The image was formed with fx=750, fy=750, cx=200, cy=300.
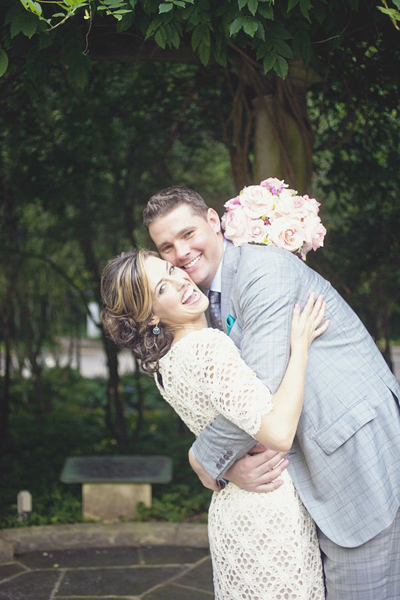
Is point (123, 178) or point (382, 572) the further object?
point (123, 178)

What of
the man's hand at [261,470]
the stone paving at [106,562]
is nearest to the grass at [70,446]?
the stone paving at [106,562]

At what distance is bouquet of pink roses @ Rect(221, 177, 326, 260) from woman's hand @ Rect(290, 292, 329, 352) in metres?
0.24

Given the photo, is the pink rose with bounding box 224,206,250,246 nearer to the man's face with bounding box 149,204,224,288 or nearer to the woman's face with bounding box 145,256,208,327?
the man's face with bounding box 149,204,224,288

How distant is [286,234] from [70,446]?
5.04 metres

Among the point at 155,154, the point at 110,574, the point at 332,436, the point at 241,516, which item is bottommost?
the point at 110,574

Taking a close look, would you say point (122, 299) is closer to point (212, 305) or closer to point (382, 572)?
point (212, 305)

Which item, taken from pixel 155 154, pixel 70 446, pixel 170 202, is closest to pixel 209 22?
pixel 170 202

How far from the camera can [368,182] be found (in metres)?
5.73

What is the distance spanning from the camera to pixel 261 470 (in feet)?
7.25

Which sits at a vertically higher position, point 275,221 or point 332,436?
point 275,221

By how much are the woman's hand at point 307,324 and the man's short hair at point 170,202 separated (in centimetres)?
55

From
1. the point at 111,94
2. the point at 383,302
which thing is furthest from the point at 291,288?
the point at 383,302

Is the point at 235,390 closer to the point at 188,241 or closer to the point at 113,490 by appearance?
the point at 188,241

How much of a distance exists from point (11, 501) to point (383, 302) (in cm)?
375
